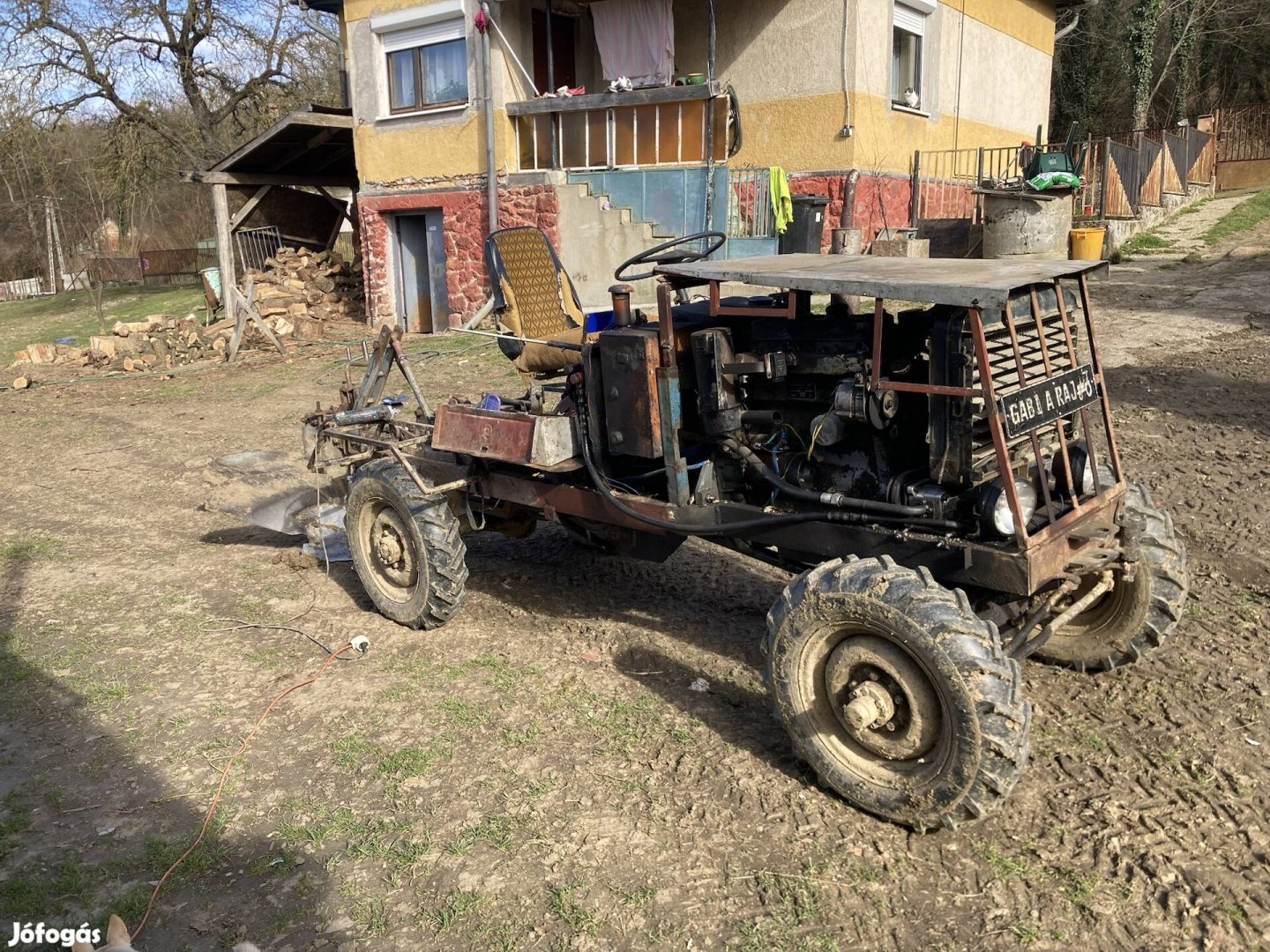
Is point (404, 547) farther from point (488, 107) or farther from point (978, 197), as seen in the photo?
point (978, 197)

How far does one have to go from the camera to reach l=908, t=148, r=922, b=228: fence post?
49.1ft

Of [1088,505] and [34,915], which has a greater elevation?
[1088,505]

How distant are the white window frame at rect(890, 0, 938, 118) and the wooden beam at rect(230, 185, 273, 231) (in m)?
11.9

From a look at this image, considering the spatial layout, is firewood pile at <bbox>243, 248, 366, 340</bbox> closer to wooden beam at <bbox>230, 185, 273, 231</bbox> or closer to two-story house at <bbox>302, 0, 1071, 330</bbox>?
wooden beam at <bbox>230, 185, 273, 231</bbox>

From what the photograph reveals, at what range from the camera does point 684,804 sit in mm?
3615

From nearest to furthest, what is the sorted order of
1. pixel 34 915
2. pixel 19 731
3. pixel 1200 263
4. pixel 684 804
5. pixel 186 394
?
1. pixel 34 915
2. pixel 684 804
3. pixel 19 731
4. pixel 186 394
5. pixel 1200 263

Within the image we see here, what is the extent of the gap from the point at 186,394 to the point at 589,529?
10382 millimetres

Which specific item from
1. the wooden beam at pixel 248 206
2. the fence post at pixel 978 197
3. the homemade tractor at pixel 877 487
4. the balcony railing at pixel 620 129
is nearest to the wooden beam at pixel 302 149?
the wooden beam at pixel 248 206

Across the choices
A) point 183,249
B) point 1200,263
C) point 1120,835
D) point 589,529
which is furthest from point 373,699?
point 183,249

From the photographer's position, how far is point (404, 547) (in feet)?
17.6

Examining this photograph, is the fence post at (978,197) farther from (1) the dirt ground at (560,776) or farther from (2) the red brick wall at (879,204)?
(1) the dirt ground at (560,776)

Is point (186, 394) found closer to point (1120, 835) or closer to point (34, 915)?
point (34, 915)

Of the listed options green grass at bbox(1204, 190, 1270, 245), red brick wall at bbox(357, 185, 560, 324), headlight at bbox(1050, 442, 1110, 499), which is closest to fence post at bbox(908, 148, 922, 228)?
green grass at bbox(1204, 190, 1270, 245)

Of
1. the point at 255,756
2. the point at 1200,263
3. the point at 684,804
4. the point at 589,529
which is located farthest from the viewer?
the point at 1200,263
